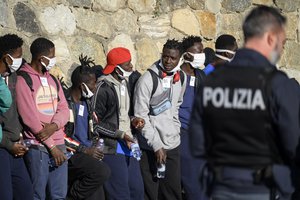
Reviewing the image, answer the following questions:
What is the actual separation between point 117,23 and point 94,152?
1969 mm

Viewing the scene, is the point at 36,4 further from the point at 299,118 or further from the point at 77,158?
the point at 299,118

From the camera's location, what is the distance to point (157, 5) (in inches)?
384

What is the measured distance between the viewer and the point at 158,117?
27.5ft

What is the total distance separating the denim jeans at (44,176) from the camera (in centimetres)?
743

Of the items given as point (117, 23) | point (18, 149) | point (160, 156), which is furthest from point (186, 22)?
point (18, 149)

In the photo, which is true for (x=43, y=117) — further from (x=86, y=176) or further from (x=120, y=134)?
(x=120, y=134)

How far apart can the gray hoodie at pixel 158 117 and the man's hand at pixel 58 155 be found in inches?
38.7

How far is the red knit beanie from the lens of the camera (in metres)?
8.31

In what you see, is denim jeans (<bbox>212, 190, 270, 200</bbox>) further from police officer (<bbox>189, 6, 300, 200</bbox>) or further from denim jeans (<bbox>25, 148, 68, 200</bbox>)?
denim jeans (<bbox>25, 148, 68, 200</bbox>)

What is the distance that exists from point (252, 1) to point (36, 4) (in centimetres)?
340

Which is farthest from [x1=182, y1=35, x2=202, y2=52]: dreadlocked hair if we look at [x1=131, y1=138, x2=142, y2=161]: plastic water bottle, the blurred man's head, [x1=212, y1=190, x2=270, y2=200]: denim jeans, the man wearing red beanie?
[x1=212, y1=190, x2=270, y2=200]: denim jeans

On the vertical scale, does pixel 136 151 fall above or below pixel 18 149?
below

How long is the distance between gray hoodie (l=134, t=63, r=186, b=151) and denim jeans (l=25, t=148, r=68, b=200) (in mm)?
985

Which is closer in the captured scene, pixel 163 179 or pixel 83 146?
pixel 83 146
